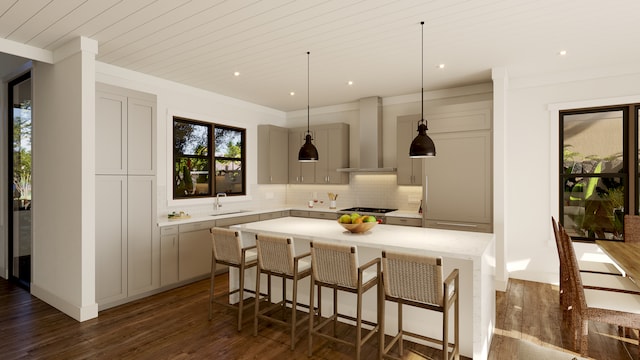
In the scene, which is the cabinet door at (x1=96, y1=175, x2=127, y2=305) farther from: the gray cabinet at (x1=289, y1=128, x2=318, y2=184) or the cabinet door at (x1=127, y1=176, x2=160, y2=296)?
the gray cabinet at (x1=289, y1=128, x2=318, y2=184)

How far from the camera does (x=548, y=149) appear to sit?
470cm

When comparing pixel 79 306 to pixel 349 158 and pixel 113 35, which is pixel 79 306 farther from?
pixel 349 158

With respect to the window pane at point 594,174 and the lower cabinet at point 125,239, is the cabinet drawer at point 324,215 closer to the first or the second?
the lower cabinet at point 125,239

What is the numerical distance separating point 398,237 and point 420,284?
82 centimetres

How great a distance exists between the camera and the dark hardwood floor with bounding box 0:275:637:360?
2852mm

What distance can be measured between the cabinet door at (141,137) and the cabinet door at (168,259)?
2.89ft

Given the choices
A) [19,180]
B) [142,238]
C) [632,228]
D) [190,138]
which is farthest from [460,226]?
[19,180]

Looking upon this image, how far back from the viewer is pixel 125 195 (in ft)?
13.1

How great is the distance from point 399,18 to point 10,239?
18.6ft

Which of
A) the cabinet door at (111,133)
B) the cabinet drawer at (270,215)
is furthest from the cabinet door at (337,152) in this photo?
the cabinet door at (111,133)

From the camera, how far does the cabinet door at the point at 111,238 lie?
3.79 m

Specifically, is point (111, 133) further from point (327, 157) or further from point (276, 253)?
point (327, 157)

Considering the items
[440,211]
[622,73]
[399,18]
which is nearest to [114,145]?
[399,18]

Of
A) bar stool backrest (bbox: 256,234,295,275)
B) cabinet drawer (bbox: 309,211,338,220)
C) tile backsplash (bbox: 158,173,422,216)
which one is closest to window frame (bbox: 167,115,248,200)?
tile backsplash (bbox: 158,173,422,216)
